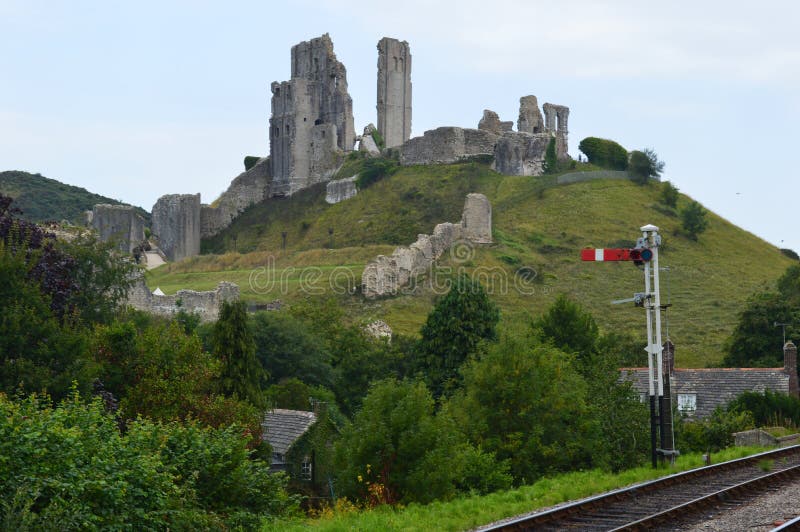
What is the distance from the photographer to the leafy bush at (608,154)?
260ft

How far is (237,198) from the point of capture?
85.7 m

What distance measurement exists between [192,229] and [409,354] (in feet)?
131

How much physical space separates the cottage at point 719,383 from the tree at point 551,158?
129ft

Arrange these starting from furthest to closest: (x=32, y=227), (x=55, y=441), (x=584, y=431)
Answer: (x=32, y=227)
(x=584, y=431)
(x=55, y=441)

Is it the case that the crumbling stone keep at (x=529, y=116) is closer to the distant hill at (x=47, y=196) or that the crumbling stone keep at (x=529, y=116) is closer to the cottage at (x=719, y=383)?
the cottage at (x=719, y=383)

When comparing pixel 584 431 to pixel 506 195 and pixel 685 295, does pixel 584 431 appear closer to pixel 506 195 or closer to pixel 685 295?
pixel 685 295

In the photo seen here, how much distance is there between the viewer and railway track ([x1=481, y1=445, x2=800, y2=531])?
14.4 meters

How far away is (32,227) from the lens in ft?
100

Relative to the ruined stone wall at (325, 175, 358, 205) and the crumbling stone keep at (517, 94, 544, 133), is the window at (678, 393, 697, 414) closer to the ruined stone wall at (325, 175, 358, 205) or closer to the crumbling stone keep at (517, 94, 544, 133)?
the ruined stone wall at (325, 175, 358, 205)

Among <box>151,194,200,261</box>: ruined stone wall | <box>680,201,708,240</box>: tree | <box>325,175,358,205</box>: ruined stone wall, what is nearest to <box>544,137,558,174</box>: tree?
<box>680,201,708,240</box>: tree

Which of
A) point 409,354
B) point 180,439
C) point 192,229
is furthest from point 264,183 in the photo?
point 180,439

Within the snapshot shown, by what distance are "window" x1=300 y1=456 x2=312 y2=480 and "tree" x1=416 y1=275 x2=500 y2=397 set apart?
9976 millimetres

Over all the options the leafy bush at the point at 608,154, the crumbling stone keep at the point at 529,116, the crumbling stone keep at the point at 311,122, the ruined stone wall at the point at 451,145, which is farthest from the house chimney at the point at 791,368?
the crumbling stone keep at the point at 311,122

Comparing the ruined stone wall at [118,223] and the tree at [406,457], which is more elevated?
the ruined stone wall at [118,223]
